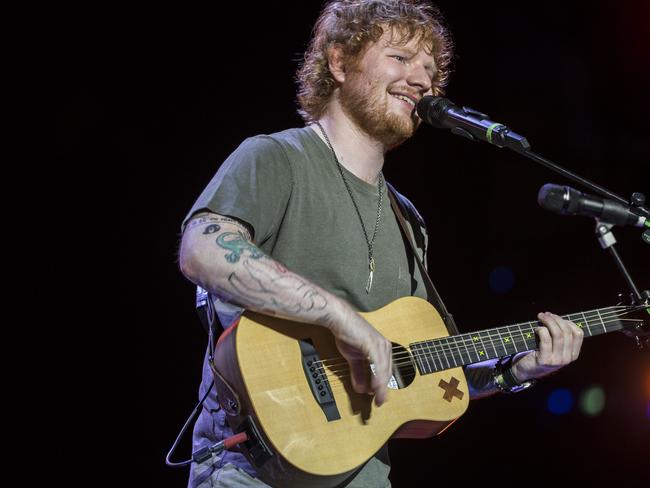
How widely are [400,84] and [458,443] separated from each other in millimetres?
2950

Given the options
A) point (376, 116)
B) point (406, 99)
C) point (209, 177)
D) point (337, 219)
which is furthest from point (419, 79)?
point (209, 177)

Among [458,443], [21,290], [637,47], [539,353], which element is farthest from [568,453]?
[21,290]

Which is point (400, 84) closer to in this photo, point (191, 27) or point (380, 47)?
point (380, 47)

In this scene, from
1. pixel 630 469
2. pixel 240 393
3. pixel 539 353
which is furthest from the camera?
pixel 630 469

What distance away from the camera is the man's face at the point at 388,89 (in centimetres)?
278

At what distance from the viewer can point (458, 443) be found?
15.3ft

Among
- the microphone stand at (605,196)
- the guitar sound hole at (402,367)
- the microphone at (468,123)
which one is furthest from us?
the guitar sound hole at (402,367)

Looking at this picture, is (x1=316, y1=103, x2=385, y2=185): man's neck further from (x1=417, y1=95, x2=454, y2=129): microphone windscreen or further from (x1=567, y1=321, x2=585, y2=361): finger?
(x1=567, y1=321, x2=585, y2=361): finger

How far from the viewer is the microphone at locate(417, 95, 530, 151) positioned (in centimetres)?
208

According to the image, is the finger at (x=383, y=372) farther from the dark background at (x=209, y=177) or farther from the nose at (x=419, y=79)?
the dark background at (x=209, y=177)

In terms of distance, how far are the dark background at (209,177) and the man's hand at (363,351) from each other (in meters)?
1.90

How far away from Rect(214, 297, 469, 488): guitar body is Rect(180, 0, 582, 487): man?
0.27 ft

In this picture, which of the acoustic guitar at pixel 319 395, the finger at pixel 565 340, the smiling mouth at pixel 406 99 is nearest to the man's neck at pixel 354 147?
the smiling mouth at pixel 406 99

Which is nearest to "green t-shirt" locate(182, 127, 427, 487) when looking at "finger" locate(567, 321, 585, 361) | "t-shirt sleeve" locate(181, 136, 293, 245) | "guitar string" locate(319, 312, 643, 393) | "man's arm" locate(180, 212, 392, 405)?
"t-shirt sleeve" locate(181, 136, 293, 245)
